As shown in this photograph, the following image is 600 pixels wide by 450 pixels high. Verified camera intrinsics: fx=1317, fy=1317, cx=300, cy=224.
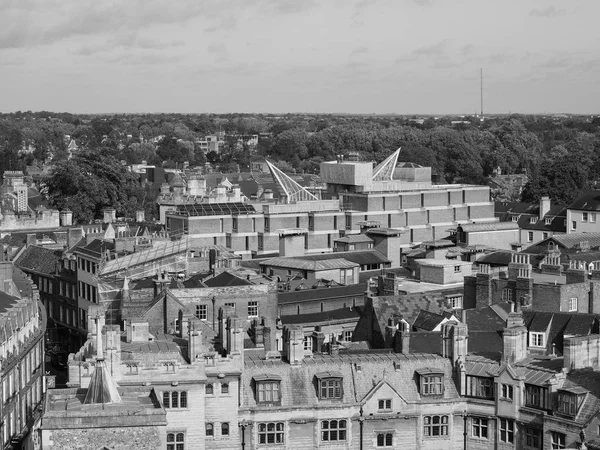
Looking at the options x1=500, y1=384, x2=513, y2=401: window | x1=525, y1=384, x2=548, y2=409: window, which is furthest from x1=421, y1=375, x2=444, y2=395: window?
x1=525, y1=384, x2=548, y2=409: window

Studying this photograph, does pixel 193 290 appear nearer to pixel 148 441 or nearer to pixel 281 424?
pixel 281 424

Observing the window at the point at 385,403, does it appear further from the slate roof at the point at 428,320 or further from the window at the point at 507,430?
the slate roof at the point at 428,320

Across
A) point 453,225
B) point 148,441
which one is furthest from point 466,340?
point 453,225

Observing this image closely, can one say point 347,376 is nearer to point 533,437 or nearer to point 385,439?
point 385,439

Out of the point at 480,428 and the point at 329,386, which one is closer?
the point at 329,386

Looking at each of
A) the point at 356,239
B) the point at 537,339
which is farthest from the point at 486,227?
the point at 537,339

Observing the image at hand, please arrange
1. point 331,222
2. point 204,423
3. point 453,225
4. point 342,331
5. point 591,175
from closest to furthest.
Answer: point 204,423, point 342,331, point 331,222, point 453,225, point 591,175
